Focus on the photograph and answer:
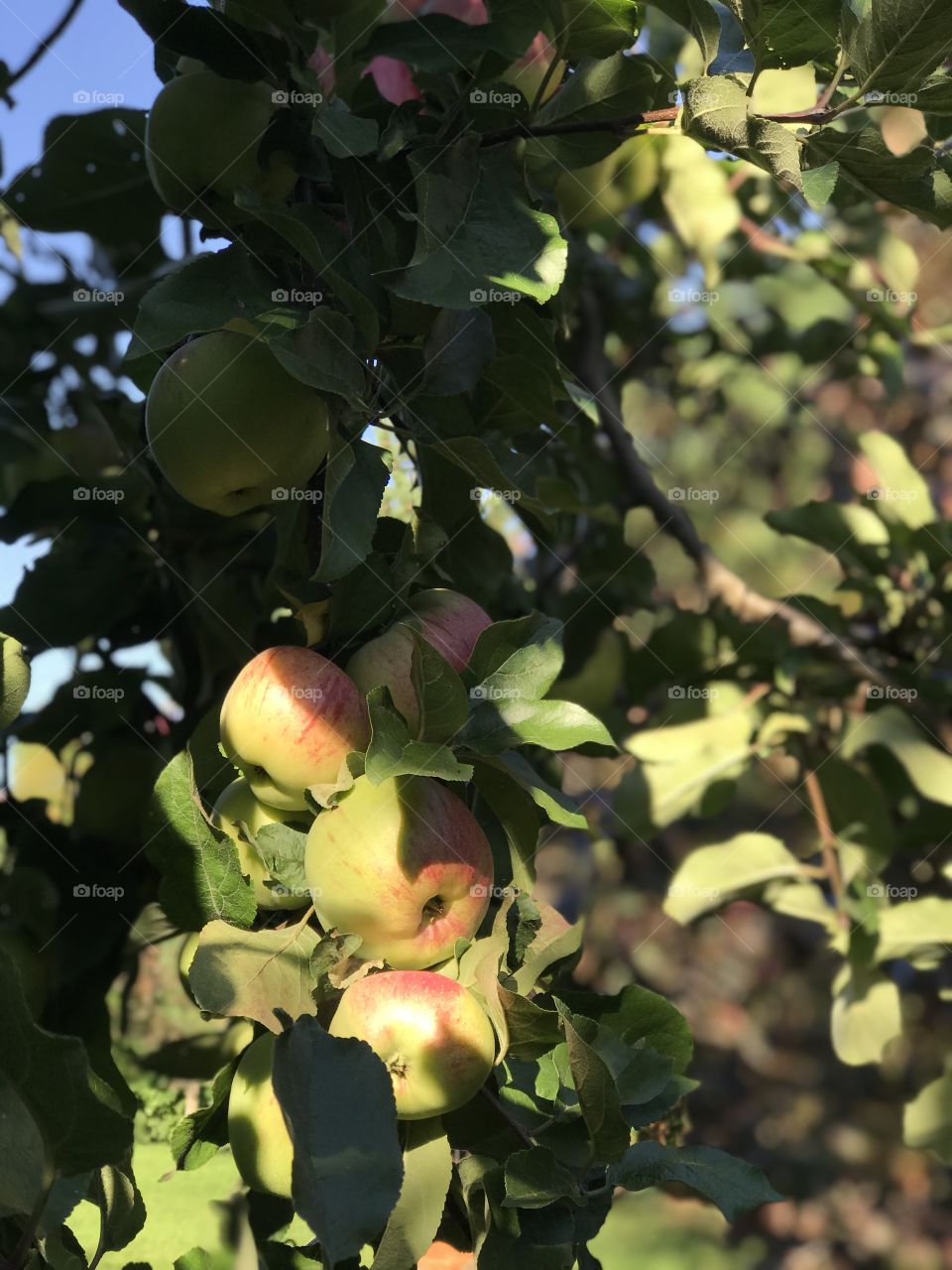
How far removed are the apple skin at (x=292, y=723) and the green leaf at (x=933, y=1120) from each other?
750mm

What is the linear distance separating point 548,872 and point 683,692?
112cm

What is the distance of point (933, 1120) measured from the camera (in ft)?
3.43

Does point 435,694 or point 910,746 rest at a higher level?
point 435,694

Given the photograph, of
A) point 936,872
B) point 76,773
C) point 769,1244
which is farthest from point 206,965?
point 769,1244

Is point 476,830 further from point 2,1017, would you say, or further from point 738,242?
point 738,242

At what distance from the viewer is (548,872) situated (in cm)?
228

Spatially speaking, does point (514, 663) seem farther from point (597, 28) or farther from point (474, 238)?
point (597, 28)

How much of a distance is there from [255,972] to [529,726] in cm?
16

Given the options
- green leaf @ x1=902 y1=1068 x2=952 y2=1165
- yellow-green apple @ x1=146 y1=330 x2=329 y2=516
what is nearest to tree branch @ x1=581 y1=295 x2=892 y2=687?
green leaf @ x1=902 y1=1068 x2=952 y2=1165

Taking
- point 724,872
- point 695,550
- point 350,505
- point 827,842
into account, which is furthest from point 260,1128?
point 695,550

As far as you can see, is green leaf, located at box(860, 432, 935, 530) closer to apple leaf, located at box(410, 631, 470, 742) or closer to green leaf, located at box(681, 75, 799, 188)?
green leaf, located at box(681, 75, 799, 188)

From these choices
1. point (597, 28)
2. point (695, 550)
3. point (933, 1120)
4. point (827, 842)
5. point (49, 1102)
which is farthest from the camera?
point (695, 550)

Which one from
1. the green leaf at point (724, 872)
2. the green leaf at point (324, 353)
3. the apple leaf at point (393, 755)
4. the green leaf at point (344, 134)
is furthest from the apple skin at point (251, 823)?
the green leaf at point (724, 872)

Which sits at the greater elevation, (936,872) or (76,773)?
(76,773)
